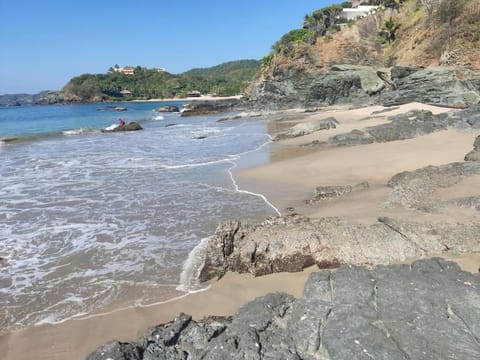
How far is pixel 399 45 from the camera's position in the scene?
4625 centimetres

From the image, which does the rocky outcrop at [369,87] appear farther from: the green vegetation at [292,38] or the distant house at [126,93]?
the distant house at [126,93]

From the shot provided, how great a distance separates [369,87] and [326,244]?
129ft

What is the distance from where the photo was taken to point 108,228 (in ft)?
29.4

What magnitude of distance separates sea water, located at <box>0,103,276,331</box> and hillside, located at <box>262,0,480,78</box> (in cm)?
2722

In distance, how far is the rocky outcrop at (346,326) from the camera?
3.48m

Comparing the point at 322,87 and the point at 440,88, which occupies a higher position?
the point at 322,87

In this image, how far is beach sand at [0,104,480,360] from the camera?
16.5 ft

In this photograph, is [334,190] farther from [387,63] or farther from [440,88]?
[387,63]

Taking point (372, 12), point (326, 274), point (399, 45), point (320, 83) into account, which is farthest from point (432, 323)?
point (372, 12)

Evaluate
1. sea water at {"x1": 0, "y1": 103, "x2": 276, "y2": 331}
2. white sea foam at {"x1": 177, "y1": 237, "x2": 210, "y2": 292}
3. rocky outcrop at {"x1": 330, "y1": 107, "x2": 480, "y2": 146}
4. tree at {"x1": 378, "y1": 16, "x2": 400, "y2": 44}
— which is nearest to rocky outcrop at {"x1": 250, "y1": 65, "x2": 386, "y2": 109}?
tree at {"x1": 378, "y1": 16, "x2": 400, "y2": 44}

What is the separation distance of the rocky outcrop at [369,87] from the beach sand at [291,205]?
16022 mm

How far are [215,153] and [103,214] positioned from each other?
9715 mm

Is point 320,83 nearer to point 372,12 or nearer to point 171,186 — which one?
point 372,12

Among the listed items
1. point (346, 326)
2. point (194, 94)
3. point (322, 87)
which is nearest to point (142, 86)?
point (194, 94)
